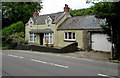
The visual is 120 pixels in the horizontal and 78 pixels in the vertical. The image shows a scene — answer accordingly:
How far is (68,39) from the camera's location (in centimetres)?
2600

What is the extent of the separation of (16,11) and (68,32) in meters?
21.7

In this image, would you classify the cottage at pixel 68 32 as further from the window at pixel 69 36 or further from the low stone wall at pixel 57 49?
the low stone wall at pixel 57 49

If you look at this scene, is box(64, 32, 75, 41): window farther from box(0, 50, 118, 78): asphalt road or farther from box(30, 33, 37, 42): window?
box(0, 50, 118, 78): asphalt road

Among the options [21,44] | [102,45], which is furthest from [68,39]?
[21,44]

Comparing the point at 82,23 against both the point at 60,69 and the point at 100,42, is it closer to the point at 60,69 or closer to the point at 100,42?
the point at 100,42

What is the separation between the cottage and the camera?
2150 cm

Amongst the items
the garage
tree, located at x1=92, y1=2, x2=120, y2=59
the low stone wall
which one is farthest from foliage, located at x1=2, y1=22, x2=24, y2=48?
tree, located at x1=92, y1=2, x2=120, y2=59

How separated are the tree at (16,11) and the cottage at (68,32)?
857 cm

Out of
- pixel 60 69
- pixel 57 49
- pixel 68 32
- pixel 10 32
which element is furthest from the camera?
pixel 10 32

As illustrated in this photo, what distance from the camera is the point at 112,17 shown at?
13.2m

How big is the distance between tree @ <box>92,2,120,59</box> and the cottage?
380cm

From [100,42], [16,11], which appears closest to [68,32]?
[100,42]

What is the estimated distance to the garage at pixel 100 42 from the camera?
20.2 meters

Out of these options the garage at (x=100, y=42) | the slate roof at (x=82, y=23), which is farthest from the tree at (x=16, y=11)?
the garage at (x=100, y=42)
